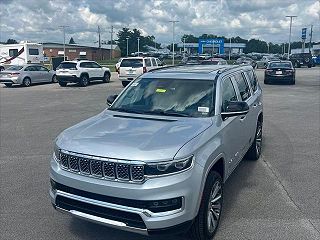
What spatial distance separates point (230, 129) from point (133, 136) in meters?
1.48

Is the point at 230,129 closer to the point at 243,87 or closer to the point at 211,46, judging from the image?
the point at 243,87

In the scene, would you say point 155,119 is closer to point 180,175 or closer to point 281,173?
point 180,175

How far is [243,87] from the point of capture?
18.4 ft

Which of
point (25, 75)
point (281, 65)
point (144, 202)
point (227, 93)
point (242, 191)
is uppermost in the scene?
point (281, 65)

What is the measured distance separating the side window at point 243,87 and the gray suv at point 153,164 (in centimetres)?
95

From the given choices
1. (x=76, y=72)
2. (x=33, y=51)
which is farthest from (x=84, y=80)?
(x=33, y=51)

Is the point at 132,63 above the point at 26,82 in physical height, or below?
above

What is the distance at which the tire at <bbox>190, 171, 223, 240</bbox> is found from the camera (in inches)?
136

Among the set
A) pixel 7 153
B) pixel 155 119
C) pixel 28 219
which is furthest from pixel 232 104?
pixel 7 153

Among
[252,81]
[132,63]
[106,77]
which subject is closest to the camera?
[252,81]

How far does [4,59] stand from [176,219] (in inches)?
1526

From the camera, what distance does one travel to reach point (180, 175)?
3.13 metres

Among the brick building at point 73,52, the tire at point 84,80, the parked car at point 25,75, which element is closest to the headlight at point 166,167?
the tire at point 84,80

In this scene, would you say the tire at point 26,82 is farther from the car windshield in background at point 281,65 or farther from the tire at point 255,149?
the tire at point 255,149
